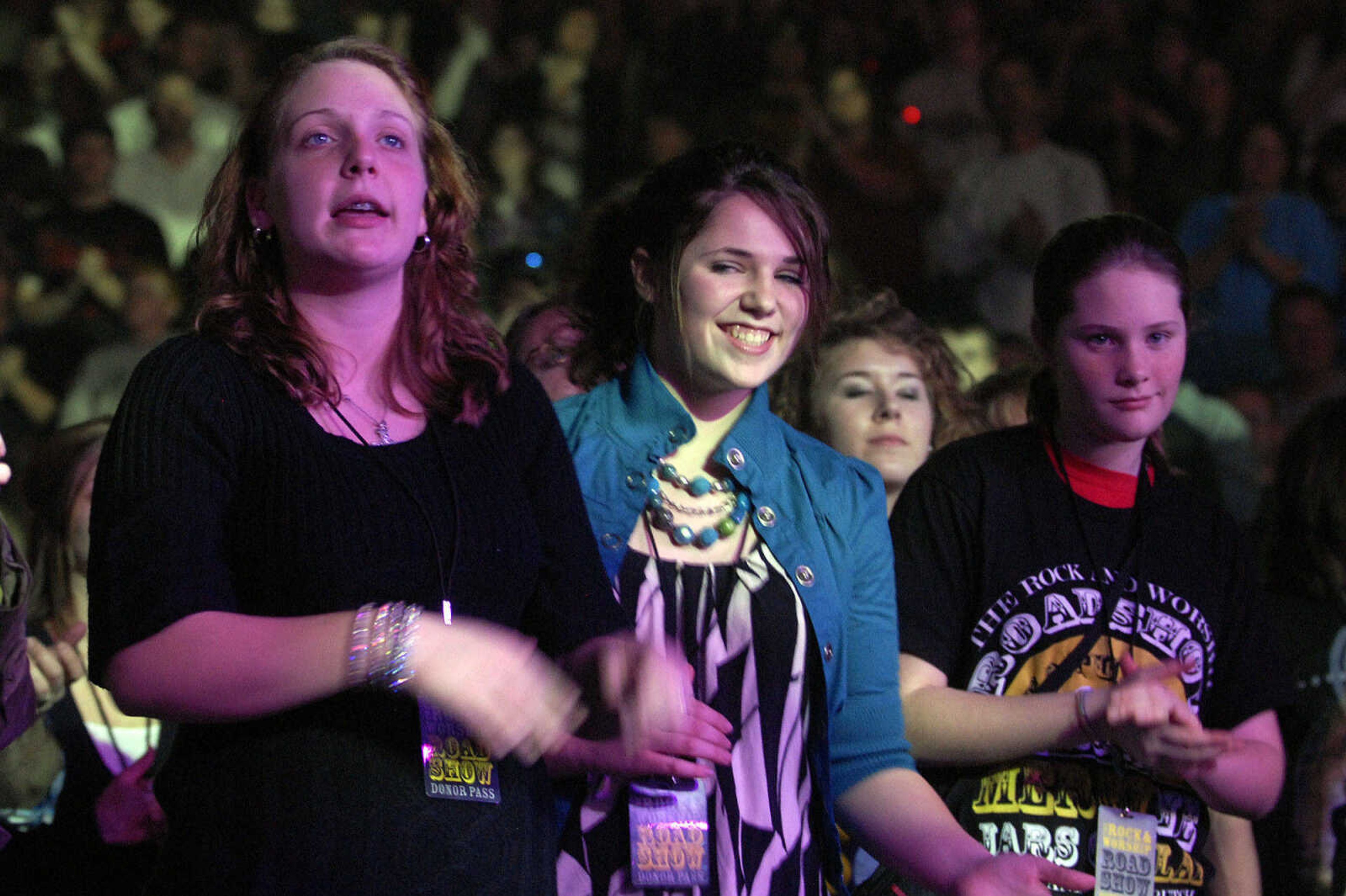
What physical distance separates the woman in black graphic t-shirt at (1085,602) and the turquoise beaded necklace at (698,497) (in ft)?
1.13

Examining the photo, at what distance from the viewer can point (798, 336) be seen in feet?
6.26

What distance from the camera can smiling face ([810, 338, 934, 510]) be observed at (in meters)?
2.76

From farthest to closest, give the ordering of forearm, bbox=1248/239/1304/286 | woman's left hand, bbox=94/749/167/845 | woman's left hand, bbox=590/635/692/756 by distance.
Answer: forearm, bbox=1248/239/1304/286, woman's left hand, bbox=94/749/167/845, woman's left hand, bbox=590/635/692/756

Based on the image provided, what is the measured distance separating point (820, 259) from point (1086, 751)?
799 mm

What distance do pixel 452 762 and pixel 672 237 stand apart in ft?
2.84

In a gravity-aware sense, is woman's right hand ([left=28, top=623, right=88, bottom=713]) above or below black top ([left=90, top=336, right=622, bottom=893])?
above

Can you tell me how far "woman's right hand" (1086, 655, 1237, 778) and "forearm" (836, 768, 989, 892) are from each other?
254 millimetres

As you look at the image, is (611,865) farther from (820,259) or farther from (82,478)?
(82,478)

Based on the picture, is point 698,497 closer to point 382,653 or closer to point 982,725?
point 982,725

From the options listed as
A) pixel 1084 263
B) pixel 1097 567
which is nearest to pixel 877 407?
pixel 1084 263

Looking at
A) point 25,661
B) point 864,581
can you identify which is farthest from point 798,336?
point 25,661

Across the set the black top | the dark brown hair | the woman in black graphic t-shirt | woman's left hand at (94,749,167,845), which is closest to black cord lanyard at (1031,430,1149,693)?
the woman in black graphic t-shirt

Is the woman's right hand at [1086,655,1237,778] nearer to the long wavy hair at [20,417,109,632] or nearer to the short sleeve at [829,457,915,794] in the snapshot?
the short sleeve at [829,457,915,794]

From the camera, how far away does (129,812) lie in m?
2.41
